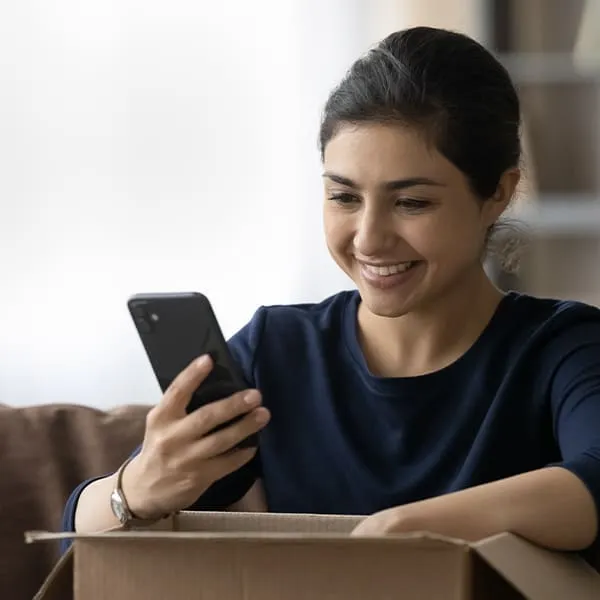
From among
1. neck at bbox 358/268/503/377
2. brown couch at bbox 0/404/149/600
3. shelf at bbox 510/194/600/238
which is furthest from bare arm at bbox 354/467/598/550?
shelf at bbox 510/194/600/238

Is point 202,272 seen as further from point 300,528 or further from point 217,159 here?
point 300,528

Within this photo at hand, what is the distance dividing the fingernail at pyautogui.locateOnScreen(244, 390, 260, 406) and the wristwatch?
150mm

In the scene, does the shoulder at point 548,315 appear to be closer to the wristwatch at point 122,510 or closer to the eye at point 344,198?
the eye at point 344,198

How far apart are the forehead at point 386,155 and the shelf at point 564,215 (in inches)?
53.8

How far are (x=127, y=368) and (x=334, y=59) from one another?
723 mm

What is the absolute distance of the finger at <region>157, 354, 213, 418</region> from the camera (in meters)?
1.04

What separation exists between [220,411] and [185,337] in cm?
7

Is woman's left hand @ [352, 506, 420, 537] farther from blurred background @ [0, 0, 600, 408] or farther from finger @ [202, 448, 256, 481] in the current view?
blurred background @ [0, 0, 600, 408]

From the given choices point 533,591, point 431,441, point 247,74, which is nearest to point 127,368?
point 247,74

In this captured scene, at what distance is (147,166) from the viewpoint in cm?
231

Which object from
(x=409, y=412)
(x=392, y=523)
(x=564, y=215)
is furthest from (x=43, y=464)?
(x=564, y=215)

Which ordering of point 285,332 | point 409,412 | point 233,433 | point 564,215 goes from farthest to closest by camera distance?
point 564,215, point 285,332, point 409,412, point 233,433

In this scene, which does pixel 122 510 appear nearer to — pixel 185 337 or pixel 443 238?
pixel 185 337

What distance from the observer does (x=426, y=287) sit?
4.21 ft
